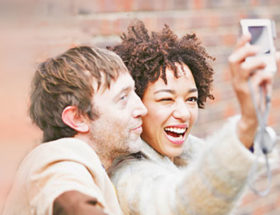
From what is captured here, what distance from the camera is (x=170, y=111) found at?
1403 millimetres

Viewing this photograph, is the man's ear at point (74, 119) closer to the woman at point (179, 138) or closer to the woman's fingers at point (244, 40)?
the woman at point (179, 138)

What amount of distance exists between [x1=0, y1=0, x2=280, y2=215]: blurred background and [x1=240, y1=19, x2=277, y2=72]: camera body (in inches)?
22.1

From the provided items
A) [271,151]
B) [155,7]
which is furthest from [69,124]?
[155,7]

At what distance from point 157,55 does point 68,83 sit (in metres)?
0.28

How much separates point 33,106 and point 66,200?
35cm

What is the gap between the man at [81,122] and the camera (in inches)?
43.8

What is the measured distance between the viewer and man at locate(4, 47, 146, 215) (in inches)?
43.8

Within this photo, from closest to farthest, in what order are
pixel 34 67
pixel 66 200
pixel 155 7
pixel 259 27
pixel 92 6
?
pixel 66 200, pixel 259 27, pixel 34 67, pixel 92 6, pixel 155 7

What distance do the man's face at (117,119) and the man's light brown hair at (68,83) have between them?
2 centimetres

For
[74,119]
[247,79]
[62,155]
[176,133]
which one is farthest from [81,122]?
[247,79]

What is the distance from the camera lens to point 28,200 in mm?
1113

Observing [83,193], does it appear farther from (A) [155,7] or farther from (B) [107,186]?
(A) [155,7]

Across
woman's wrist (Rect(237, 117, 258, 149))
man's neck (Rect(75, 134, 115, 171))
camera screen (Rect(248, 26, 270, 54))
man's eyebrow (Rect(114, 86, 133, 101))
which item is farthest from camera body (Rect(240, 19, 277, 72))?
man's neck (Rect(75, 134, 115, 171))

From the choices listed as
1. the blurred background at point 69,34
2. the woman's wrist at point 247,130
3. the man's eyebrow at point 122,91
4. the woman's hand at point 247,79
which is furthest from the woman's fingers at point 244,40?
the blurred background at point 69,34
